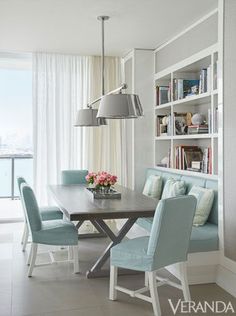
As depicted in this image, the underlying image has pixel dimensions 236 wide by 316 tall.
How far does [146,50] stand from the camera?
19.5 feet

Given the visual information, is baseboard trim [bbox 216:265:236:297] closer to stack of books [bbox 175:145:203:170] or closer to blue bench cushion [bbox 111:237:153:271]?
blue bench cushion [bbox 111:237:153:271]

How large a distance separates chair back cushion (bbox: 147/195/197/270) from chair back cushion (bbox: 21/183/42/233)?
1322mm

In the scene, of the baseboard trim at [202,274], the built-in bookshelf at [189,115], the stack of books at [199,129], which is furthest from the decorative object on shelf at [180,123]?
the baseboard trim at [202,274]

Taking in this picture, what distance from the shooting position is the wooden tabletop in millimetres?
3359

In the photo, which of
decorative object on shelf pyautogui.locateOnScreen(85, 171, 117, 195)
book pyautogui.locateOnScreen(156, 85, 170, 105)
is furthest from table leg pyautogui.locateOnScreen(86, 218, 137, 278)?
book pyautogui.locateOnScreen(156, 85, 170, 105)

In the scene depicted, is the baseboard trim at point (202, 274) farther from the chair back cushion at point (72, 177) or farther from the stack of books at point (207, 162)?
the chair back cushion at point (72, 177)

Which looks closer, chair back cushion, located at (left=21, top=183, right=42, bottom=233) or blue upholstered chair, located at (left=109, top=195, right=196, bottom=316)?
blue upholstered chair, located at (left=109, top=195, right=196, bottom=316)

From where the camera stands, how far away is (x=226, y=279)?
12.0 feet

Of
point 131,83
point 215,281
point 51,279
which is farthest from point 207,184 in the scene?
point 131,83

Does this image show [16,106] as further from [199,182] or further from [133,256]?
[133,256]

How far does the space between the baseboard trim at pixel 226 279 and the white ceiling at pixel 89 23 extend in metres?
2.61

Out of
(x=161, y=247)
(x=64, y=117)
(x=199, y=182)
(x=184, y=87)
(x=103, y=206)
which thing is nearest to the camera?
(x=161, y=247)

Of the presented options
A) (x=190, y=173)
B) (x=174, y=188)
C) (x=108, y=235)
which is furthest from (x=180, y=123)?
(x=108, y=235)

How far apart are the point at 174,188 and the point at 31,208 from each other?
168cm
